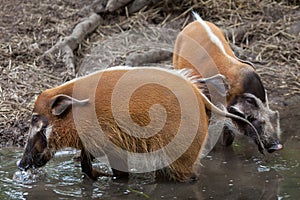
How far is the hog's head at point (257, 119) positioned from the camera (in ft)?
19.7

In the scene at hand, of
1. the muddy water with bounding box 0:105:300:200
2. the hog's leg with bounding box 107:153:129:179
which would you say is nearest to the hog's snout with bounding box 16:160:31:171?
the muddy water with bounding box 0:105:300:200

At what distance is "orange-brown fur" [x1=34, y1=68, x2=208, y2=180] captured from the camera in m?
5.33

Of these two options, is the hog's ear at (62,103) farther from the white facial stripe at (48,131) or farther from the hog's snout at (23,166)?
the hog's snout at (23,166)

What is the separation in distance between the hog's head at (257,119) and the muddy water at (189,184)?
178mm

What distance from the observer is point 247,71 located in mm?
6113

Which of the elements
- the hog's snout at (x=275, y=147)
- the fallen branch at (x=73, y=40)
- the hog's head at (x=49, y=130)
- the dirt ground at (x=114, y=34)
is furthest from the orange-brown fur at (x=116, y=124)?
the fallen branch at (x=73, y=40)

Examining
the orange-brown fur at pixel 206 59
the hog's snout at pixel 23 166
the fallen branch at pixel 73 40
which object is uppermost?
the fallen branch at pixel 73 40

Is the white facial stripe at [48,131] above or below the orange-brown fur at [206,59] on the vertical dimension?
below

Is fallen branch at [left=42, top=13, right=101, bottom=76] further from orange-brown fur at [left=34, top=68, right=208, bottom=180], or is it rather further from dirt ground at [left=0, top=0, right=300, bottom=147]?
orange-brown fur at [left=34, top=68, right=208, bottom=180]

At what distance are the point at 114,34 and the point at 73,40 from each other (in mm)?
755

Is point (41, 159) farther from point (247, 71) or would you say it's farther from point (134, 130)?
point (247, 71)

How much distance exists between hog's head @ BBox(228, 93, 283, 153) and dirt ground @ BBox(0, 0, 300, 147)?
1.72m

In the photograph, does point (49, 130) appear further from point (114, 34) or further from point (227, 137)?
point (114, 34)

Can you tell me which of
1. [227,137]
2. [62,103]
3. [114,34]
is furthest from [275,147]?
[114,34]
